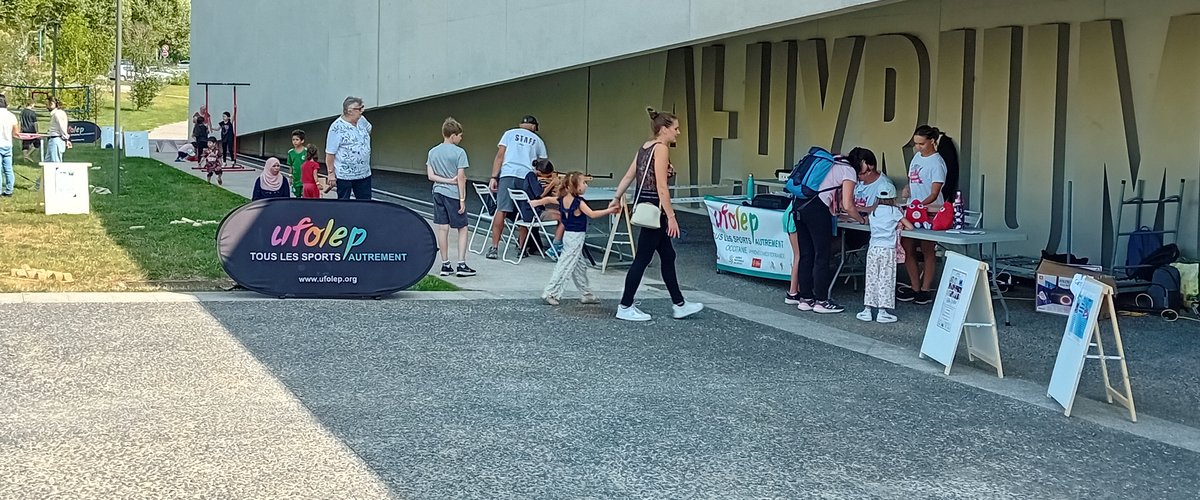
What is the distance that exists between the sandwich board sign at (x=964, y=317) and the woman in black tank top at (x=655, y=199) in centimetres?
196

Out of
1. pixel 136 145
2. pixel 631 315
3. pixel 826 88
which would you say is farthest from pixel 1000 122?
pixel 136 145

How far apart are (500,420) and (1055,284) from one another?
5.82m

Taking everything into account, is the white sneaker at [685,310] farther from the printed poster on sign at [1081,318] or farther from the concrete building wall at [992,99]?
the concrete building wall at [992,99]

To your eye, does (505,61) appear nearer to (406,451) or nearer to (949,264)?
(949,264)

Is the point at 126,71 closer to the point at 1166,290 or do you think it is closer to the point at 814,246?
the point at 814,246

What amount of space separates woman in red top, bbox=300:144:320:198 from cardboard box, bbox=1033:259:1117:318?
7676 millimetres

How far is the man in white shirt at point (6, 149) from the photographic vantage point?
17938 mm

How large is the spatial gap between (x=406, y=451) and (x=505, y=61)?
41.2ft

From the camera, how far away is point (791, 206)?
408 inches

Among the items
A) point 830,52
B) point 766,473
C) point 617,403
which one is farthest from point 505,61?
point 766,473

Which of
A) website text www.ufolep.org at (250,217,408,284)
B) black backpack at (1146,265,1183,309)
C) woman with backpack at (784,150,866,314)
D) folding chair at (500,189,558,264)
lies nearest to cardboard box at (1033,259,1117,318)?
black backpack at (1146,265,1183,309)

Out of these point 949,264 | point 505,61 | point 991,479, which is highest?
point 505,61

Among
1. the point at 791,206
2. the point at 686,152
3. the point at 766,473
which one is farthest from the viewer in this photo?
the point at 686,152

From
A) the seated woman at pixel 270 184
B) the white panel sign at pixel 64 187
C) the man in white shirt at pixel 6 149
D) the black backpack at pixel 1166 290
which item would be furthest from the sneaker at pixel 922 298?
the man in white shirt at pixel 6 149
